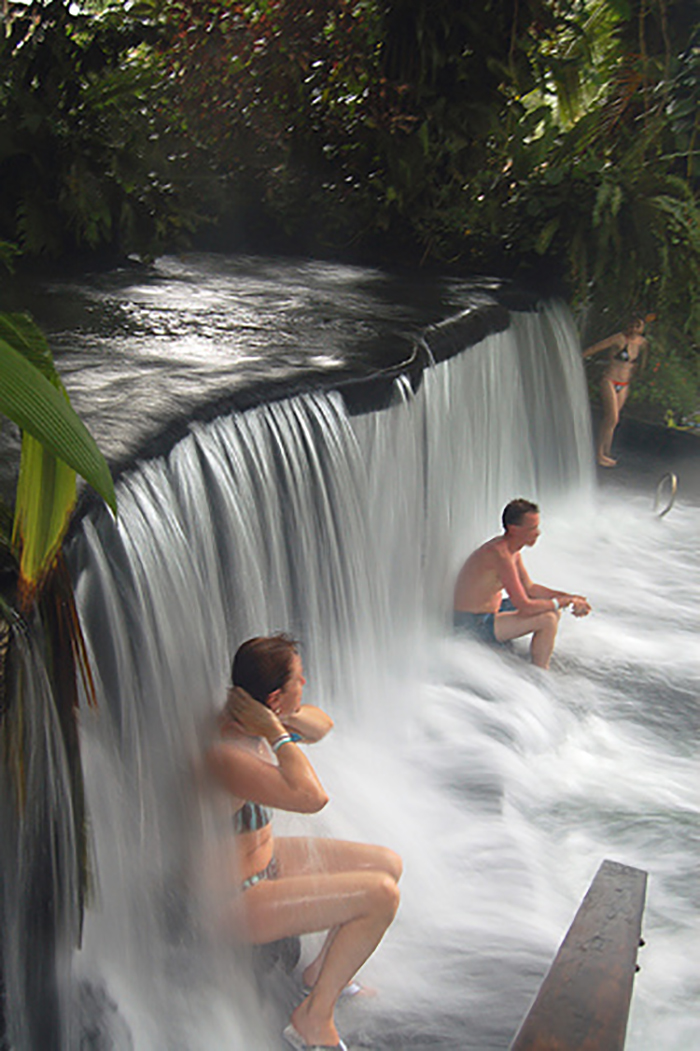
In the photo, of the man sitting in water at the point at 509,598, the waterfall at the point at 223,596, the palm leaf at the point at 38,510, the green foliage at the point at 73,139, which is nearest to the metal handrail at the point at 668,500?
the waterfall at the point at 223,596

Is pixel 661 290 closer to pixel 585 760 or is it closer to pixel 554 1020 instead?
pixel 585 760

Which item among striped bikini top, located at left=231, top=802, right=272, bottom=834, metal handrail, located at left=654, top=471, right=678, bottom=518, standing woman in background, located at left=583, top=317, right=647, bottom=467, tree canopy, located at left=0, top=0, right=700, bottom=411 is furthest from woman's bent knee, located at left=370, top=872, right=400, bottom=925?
standing woman in background, located at left=583, top=317, right=647, bottom=467

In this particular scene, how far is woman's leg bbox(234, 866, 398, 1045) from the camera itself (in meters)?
3.24

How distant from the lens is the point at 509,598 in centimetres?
635

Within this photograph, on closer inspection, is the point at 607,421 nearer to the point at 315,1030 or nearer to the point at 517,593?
the point at 517,593

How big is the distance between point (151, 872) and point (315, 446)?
2.27 meters

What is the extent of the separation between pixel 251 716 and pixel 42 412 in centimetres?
187

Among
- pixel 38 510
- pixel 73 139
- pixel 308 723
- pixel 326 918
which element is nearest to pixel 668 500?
pixel 73 139

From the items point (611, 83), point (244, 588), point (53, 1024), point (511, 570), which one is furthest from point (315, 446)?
point (611, 83)

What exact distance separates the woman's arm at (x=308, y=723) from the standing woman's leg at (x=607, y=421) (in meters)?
7.20

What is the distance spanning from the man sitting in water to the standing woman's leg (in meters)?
4.40

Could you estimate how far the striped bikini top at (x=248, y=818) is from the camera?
3.30 metres

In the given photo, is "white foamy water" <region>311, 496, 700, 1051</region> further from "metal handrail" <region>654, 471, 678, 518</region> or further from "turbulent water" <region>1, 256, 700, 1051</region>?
"metal handrail" <region>654, 471, 678, 518</region>

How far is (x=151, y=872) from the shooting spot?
333 cm
